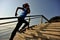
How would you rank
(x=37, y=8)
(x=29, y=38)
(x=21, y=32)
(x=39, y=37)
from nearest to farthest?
(x=39, y=37) < (x=29, y=38) < (x=21, y=32) < (x=37, y=8)

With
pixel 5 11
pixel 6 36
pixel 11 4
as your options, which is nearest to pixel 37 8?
pixel 11 4

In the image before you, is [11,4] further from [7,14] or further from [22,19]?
[22,19]

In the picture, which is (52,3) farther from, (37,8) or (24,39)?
(24,39)

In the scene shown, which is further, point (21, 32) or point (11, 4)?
point (11, 4)

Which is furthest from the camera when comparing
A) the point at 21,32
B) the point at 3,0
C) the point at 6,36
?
the point at 3,0

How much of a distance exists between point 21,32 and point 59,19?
6.54 ft

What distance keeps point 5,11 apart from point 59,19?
4.53m

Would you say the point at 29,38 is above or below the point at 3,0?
below

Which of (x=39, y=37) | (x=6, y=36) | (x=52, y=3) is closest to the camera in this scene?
(x=39, y=37)

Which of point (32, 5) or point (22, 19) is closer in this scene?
point (22, 19)

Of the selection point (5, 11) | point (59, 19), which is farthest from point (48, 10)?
point (5, 11)

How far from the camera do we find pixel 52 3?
7.06 m

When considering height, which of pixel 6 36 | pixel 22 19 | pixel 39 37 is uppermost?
pixel 22 19

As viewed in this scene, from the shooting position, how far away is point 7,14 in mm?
8844
